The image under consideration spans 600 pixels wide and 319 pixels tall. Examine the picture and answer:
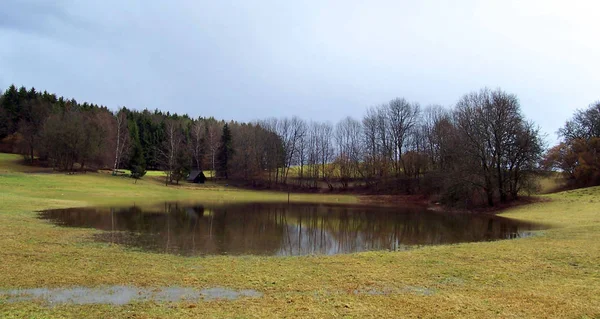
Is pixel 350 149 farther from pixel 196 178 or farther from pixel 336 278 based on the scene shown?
pixel 336 278

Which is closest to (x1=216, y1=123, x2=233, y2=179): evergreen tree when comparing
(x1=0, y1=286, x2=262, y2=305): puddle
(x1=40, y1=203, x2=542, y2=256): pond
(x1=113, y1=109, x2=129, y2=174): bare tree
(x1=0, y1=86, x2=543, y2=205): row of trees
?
(x1=0, y1=86, x2=543, y2=205): row of trees

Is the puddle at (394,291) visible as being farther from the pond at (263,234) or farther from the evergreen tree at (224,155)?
the evergreen tree at (224,155)

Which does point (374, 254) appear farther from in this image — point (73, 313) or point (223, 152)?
point (223, 152)

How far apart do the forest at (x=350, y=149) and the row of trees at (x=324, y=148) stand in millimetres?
156

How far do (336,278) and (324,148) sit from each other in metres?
81.6

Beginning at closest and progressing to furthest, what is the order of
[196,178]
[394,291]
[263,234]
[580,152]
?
1. [394,291]
2. [263,234]
3. [580,152]
4. [196,178]

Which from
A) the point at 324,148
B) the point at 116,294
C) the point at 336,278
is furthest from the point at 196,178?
the point at 116,294

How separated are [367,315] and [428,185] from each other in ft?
196

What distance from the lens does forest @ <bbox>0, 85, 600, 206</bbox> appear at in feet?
147

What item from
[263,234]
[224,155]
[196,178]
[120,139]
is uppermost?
[120,139]

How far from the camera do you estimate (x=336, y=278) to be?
11.1m

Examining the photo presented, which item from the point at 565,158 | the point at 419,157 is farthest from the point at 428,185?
the point at 565,158

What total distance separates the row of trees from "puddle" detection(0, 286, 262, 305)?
4072cm

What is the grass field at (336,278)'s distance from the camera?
793cm
